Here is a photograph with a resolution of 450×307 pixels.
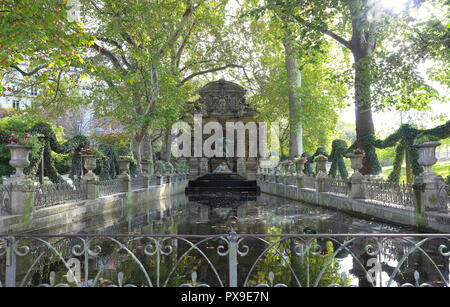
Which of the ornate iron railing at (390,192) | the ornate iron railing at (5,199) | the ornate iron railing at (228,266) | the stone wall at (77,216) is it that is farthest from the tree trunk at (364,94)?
the ornate iron railing at (5,199)

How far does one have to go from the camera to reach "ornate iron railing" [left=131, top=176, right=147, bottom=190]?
18.2 metres

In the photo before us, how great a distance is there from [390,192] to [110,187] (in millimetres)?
11232

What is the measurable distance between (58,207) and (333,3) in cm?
1337

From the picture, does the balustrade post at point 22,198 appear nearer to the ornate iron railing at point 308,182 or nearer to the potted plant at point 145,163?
the ornate iron railing at point 308,182

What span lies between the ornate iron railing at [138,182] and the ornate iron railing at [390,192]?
37.8ft

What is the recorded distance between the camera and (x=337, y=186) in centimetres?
1467

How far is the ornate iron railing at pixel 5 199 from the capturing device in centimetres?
884

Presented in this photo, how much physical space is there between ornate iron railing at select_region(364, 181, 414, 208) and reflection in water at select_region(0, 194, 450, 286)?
91 centimetres

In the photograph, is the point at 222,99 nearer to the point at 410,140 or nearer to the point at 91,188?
the point at 91,188

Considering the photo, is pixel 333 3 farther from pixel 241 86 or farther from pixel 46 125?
pixel 241 86

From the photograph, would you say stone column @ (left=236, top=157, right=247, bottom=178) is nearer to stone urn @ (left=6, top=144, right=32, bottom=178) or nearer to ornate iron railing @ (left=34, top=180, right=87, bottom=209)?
ornate iron railing @ (left=34, top=180, right=87, bottom=209)

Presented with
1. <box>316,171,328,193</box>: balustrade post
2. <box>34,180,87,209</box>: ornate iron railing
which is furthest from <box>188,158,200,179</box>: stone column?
<box>34,180,87,209</box>: ornate iron railing

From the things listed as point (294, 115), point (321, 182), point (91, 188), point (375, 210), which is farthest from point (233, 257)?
point (294, 115)

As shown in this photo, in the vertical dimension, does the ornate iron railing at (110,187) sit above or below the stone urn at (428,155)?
below
